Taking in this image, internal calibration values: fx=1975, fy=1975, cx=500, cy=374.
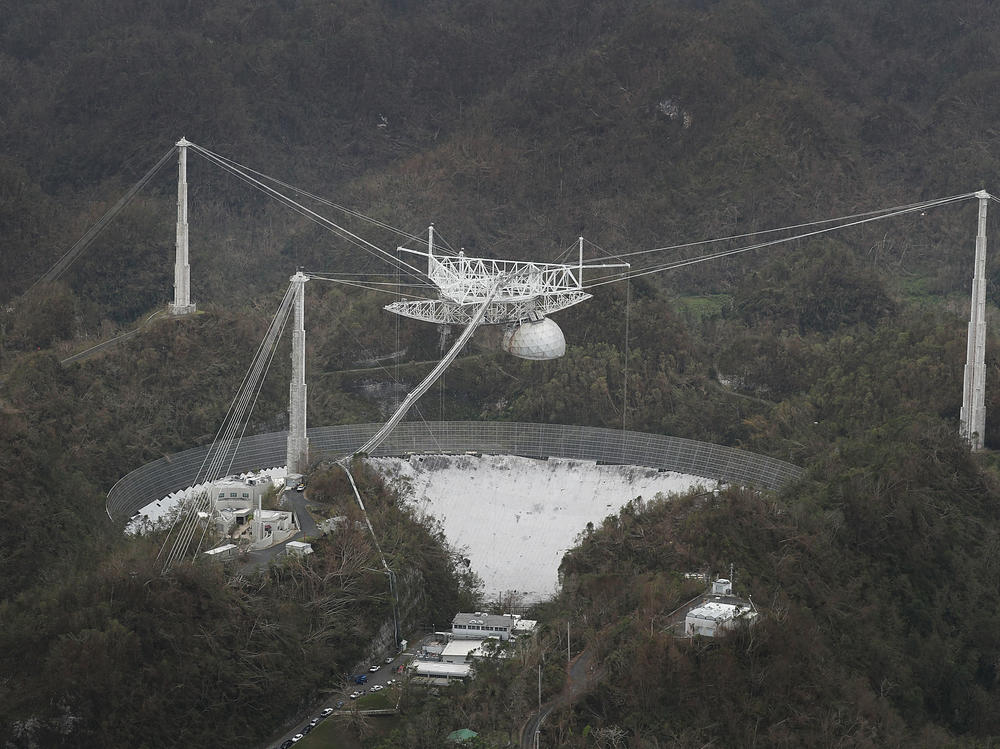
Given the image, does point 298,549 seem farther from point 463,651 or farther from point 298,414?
point 298,414

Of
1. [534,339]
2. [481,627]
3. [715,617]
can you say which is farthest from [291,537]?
[534,339]

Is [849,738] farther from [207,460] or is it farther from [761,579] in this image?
[207,460]

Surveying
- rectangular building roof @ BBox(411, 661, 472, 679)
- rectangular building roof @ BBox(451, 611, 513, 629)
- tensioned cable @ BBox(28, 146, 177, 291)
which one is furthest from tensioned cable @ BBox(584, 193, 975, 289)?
rectangular building roof @ BBox(411, 661, 472, 679)

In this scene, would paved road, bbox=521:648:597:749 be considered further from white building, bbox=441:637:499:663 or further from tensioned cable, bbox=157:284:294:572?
tensioned cable, bbox=157:284:294:572

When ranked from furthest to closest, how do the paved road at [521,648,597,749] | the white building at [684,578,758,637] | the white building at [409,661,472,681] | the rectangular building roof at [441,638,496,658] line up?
the rectangular building roof at [441,638,496,658]
the white building at [409,661,472,681]
the white building at [684,578,758,637]
the paved road at [521,648,597,749]

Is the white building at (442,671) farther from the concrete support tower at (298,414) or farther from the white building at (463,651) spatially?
the concrete support tower at (298,414)

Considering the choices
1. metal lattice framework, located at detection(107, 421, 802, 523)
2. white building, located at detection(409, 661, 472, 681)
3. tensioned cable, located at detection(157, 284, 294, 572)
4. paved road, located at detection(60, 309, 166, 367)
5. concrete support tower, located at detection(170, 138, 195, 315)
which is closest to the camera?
white building, located at detection(409, 661, 472, 681)
